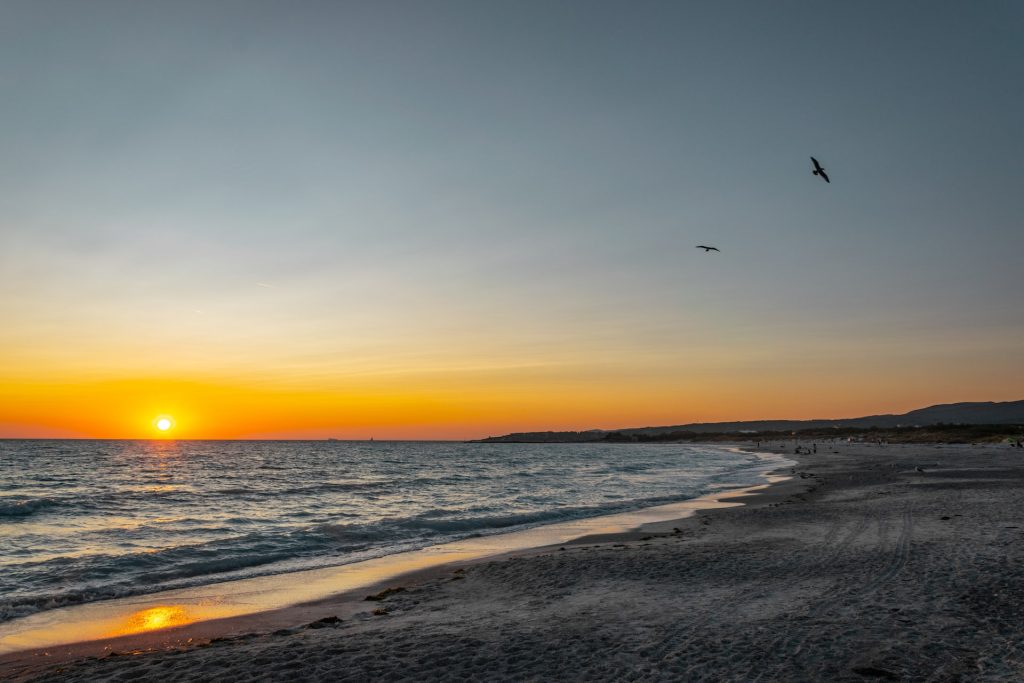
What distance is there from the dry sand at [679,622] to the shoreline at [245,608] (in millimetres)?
366

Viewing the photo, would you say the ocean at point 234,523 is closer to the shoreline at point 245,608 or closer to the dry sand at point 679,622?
the shoreline at point 245,608

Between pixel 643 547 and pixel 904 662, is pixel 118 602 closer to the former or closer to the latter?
pixel 643 547

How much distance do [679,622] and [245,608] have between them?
857 centimetres

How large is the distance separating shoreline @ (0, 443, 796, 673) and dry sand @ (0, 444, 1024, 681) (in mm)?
366

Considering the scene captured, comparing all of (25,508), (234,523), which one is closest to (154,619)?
(234,523)

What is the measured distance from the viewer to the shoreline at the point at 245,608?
34.0 feet

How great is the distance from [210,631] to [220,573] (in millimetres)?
6760

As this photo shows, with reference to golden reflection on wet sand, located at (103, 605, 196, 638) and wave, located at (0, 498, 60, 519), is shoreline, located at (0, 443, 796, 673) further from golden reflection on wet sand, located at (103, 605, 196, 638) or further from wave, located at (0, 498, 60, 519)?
wave, located at (0, 498, 60, 519)

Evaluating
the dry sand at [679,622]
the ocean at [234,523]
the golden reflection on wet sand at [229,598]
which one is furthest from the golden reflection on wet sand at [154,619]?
the ocean at [234,523]

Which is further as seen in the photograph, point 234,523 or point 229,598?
point 234,523

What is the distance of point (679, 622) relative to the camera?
32.4 feet

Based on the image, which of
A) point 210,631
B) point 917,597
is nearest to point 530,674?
point 210,631

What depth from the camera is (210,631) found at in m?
10.8

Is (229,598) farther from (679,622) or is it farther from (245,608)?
(679,622)
